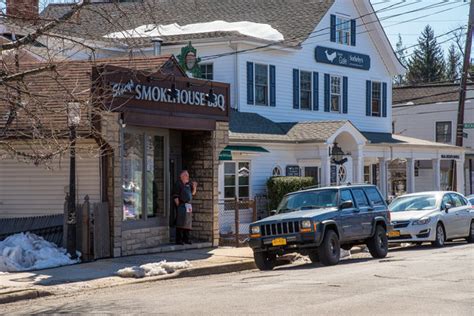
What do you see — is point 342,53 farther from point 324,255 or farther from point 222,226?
point 324,255

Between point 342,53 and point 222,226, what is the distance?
40.6 feet

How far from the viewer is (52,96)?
1428 cm

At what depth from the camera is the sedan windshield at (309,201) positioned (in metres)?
17.7

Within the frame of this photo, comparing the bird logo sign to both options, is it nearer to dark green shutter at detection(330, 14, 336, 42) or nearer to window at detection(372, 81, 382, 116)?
dark green shutter at detection(330, 14, 336, 42)

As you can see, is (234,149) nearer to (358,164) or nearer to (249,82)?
(249,82)

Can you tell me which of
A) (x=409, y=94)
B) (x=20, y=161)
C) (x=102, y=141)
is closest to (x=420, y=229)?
(x=102, y=141)

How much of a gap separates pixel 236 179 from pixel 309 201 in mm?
10967

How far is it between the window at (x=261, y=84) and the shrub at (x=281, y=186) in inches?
139

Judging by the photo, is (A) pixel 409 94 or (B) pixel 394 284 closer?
(B) pixel 394 284

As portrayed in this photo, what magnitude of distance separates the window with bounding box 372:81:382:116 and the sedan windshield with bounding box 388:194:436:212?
1458 cm

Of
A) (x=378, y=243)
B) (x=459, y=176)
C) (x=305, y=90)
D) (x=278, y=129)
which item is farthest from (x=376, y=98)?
(x=378, y=243)

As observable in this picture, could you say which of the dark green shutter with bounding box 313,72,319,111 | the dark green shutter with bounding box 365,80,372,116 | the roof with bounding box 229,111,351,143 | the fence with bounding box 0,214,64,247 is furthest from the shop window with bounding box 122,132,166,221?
the dark green shutter with bounding box 365,80,372,116

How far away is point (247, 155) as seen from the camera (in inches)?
1129

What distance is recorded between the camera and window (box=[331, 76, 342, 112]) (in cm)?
3494
